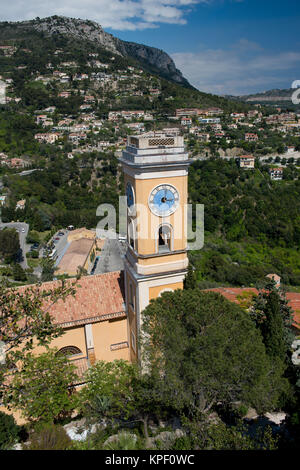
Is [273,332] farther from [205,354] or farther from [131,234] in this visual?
[131,234]

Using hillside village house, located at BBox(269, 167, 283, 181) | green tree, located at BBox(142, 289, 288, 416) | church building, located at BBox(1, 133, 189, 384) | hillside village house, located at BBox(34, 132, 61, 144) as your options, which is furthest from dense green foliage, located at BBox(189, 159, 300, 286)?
hillside village house, located at BBox(34, 132, 61, 144)

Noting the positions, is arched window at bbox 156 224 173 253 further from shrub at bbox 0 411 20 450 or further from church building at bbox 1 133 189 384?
shrub at bbox 0 411 20 450

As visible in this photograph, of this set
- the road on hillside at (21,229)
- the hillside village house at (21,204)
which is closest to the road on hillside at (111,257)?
the road on hillside at (21,229)

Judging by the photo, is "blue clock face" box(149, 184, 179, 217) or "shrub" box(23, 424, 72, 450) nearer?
"shrub" box(23, 424, 72, 450)

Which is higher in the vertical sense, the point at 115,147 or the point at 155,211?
the point at 115,147

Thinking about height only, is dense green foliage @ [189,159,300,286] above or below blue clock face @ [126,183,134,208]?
below

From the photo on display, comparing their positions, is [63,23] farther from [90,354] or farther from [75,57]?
[90,354]

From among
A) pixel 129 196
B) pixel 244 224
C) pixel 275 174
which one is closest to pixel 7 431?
pixel 129 196
